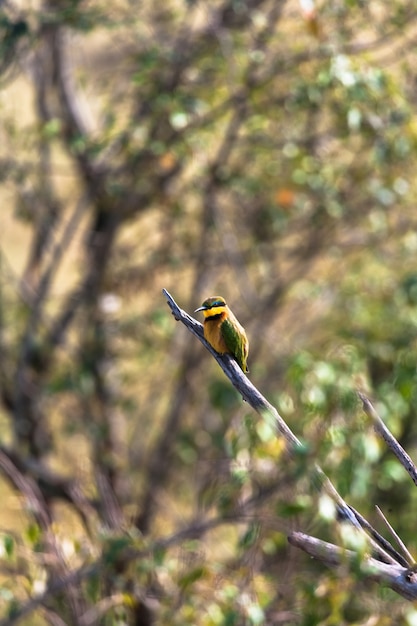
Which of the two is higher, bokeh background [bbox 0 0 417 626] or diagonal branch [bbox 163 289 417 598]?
diagonal branch [bbox 163 289 417 598]

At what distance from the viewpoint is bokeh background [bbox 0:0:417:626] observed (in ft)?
14.3

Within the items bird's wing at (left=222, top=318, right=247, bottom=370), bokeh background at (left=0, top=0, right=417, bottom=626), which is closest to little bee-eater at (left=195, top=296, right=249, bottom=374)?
bird's wing at (left=222, top=318, right=247, bottom=370)

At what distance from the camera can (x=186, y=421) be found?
21.2 ft

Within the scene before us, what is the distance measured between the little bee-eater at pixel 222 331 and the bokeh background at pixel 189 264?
99 cm

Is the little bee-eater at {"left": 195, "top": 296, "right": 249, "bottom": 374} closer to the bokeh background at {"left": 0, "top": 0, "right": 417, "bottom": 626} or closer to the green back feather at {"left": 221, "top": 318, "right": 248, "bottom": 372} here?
the green back feather at {"left": 221, "top": 318, "right": 248, "bottom": 372}

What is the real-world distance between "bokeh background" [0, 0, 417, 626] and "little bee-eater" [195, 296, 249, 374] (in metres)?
0.99

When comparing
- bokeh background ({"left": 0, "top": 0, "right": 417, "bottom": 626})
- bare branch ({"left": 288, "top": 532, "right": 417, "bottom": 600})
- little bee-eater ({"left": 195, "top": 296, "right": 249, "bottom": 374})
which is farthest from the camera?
bokeh background ({"left": 0, "top": 0, "right": 417, "bottom": 626})

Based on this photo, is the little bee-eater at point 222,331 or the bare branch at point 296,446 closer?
the bare branch at point 296,446

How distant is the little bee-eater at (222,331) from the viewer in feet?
9.34

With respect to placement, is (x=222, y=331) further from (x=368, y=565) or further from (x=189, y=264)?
(x=189, y=264)

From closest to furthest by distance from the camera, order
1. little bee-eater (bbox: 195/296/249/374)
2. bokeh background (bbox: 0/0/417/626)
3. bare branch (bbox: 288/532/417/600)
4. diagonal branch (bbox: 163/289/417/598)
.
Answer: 1. bare branch (bbox: 288/532/417/600)
2. diagonal branch (bbox: 163/289/417/598)
3. little bee-eater (bbox: 195/296/249/374)
4. bokeh background (bbox: 0/0/417/626)

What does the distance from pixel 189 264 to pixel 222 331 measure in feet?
11.4

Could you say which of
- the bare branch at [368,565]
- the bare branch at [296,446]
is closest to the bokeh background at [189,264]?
the bare branch at [296,446]

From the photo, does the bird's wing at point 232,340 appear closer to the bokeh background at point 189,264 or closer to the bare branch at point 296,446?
the bare branch at point 296,446
